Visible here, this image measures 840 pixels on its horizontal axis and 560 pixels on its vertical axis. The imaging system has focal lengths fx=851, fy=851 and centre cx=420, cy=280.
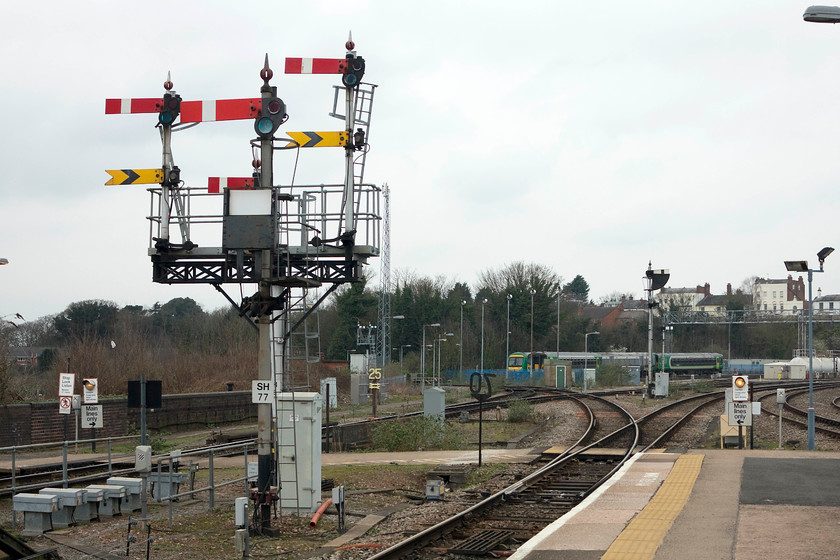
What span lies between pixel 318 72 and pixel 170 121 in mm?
2396

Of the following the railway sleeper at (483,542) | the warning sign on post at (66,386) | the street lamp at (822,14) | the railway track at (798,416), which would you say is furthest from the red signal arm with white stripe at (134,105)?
the railway track at (798,416)

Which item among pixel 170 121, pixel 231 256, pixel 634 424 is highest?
pixel 170 121

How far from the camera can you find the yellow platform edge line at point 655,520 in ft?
28.0

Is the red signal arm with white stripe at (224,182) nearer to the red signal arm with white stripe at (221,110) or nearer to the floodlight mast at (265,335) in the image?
the red signal arm with white stripe at (221,110)

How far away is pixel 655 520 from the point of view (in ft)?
33.2

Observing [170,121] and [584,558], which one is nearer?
[584,558]

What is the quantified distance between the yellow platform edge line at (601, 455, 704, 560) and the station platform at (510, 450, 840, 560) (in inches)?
0.4

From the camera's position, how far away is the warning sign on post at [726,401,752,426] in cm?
1988

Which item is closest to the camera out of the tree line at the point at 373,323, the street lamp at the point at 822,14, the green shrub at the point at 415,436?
the street lamp at the point at 822,14

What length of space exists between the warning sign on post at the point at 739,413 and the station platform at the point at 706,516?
4.00 m

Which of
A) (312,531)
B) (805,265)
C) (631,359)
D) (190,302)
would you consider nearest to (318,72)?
(312,531)

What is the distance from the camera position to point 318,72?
13133 mm

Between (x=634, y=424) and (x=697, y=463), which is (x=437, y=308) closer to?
(x=634, y=424)

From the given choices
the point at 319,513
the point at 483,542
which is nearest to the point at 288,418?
the point at 319,513
